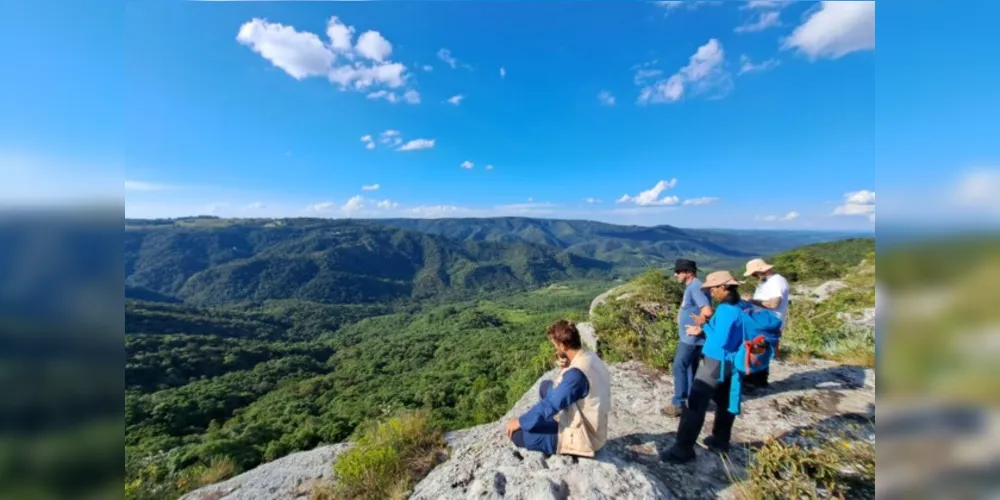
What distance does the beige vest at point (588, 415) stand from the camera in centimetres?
329

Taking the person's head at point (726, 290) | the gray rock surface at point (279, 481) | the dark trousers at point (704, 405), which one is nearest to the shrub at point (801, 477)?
the dark trousers at point (704, 405)

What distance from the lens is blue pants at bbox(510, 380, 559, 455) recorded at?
361 cm

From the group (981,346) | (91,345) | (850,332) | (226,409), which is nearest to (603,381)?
(981,346)

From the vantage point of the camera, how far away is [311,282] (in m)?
184

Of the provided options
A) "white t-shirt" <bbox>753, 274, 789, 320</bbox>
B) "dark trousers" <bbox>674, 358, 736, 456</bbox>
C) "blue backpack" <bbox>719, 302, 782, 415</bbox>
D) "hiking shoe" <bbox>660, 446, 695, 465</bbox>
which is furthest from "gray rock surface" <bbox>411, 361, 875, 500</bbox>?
"white t-shirt" <bbox>753, 274, 789, 320</bbox>

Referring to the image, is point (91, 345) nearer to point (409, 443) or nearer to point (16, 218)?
point (16, 218)

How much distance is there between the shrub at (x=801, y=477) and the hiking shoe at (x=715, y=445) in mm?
576

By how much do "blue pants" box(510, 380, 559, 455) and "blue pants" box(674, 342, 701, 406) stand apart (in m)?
2.22

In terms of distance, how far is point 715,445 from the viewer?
4.15 m

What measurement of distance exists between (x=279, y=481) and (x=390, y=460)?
1858mm

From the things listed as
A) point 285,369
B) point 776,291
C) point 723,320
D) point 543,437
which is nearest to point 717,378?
point 723,320

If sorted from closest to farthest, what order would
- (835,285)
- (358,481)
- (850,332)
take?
1. (358,481)
2. (850,332)
3. (835,285)

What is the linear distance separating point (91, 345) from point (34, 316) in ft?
0.81

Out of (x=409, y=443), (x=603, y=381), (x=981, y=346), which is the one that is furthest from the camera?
(x=409, y=443)
